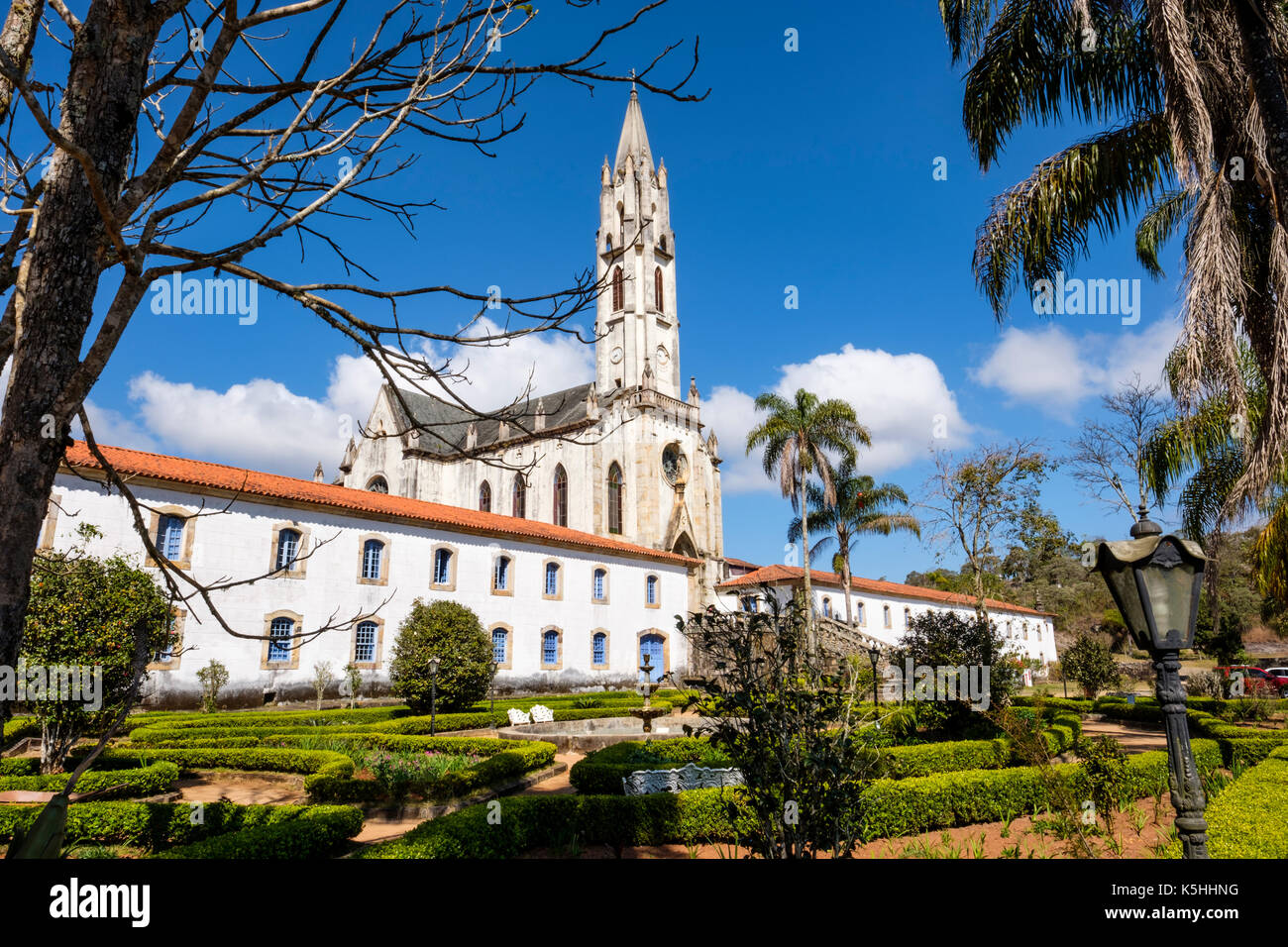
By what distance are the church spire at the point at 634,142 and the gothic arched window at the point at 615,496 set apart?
69.3 ft

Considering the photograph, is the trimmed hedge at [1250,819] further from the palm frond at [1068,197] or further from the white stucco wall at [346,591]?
the white stucco wall at [346,591]

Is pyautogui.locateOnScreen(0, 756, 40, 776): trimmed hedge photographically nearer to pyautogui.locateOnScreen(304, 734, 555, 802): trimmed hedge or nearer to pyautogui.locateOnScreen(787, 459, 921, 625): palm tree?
pyautogui.locateOnScreen(304, 734, 555, 802): trimmed hedge

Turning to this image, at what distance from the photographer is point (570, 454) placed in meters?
41.0

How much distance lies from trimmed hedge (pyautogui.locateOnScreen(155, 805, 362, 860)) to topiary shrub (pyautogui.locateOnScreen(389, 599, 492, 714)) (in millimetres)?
11216

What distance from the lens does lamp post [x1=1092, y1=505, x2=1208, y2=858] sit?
13.2ft

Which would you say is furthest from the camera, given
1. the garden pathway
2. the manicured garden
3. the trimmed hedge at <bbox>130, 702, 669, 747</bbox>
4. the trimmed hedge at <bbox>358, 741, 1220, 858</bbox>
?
the garden pathway

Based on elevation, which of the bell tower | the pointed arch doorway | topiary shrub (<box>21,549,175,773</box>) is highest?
the bell tower

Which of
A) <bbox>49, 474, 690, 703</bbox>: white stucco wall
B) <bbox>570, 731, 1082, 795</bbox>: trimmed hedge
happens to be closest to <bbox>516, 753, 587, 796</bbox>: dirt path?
<bbox>570, 731, 1082, 795</bbox>: trimmed hedge

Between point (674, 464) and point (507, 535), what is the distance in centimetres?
1700

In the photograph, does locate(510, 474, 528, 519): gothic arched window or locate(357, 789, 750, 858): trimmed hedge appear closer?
locate(357, 789, 750, 858): trimmed hedge

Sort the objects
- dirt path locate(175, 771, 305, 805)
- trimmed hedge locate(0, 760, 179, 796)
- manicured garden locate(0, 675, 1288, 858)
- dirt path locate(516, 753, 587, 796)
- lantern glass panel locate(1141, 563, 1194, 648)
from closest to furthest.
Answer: lantern glass panel locate(1141, 563, 1194, 648), manicured garden locate(0, 675, 1288, 858), trimmed hedge locate(0, 760, 179, 796), dirt path locate(175, 771, 305, 805), dirt path locate(516, 753, 587, 796)

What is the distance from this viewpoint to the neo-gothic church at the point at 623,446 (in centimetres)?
4006
